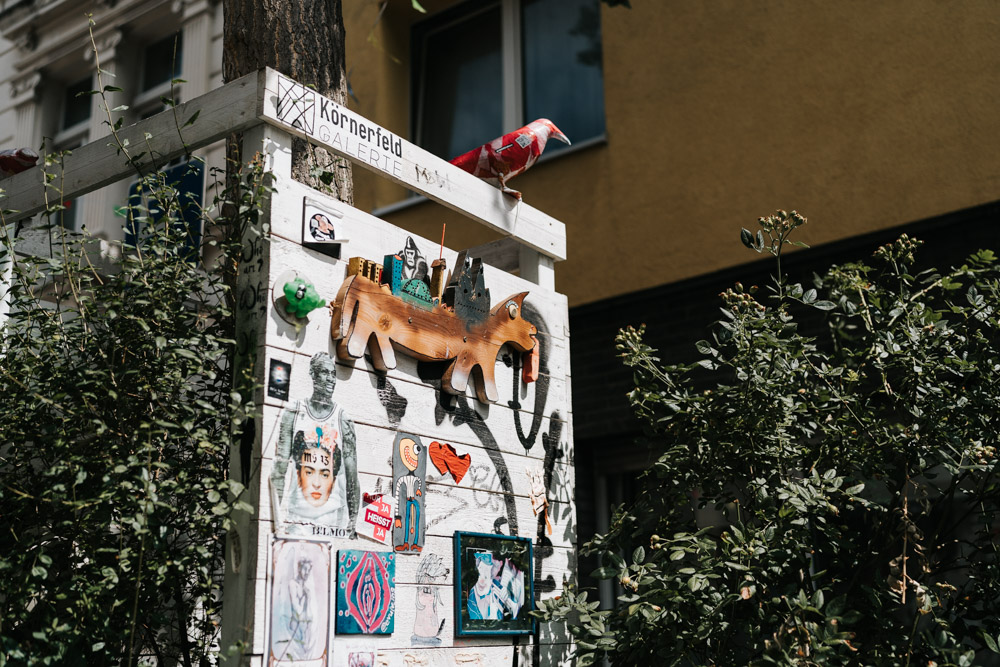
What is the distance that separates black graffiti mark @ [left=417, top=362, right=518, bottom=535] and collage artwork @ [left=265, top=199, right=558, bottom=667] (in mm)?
11

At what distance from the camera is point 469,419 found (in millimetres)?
3342

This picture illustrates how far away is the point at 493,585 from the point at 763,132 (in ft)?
12.2

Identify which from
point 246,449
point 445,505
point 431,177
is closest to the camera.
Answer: point 246,449

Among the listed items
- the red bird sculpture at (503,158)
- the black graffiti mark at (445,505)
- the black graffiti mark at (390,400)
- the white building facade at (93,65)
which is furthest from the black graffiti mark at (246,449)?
the white building facade at (93,65)

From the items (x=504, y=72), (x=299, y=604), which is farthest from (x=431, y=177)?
(x=504, y=72)

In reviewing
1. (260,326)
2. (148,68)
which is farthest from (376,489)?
(148,68)

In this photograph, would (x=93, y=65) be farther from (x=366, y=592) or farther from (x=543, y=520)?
(x=366, y=592)

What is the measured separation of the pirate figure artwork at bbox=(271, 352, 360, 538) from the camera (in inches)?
105

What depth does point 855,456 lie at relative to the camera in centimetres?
338

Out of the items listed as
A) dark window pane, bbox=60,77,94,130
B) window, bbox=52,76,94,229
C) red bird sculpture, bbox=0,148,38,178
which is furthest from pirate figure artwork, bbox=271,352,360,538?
dark window pane, bbox=60,77,94,130

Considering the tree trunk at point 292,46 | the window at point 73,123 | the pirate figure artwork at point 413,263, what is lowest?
the pirate figure artwork at point 413,263

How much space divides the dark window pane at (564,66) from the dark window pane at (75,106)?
5045mm

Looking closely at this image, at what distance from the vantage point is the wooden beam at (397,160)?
290cm

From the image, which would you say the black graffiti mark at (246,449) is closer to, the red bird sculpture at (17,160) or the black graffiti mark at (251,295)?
the black graffiti mark at (251,295)
